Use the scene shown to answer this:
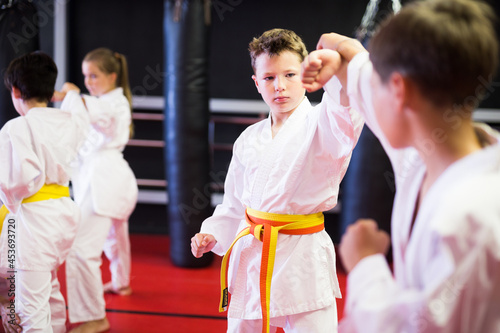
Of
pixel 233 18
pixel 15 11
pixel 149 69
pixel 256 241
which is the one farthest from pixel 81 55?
pixel 256 241

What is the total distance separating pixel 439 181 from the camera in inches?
35.5

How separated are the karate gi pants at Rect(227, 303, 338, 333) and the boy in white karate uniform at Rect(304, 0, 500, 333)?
2.21 feet

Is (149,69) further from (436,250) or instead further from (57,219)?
(436,250)

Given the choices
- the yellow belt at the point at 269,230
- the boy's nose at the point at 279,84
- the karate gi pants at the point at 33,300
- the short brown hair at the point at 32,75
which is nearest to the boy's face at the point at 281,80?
the boy's nose at the point at 279,84

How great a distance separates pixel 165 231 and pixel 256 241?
331 cm

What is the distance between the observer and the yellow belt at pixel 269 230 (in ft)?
5.39

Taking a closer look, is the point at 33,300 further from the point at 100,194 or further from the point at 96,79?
the point at 96,79

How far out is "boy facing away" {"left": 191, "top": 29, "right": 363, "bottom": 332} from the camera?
165cm

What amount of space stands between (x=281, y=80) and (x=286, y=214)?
47 centimetres

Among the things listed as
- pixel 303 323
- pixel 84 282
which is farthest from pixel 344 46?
Answer: pixel 84 282

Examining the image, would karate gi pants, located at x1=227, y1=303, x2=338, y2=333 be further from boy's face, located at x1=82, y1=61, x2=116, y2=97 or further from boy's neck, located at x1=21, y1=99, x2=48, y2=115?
boy's face, located at x1=82, y1=61, x2=116, y2=97

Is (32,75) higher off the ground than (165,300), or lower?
higher

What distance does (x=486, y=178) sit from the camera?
0.83m

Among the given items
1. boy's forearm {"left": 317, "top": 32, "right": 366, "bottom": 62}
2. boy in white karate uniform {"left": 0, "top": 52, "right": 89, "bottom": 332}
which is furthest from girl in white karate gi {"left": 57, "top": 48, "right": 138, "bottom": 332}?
boy's forearm {"left": 317, "top": 32, "right": 366, "bottom": 62}
